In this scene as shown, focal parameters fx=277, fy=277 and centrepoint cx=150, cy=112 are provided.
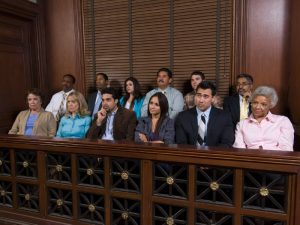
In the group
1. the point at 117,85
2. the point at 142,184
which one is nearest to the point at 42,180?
the point at 142,184

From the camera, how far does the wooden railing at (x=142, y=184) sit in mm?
1408

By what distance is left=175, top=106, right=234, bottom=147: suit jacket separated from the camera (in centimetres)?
224

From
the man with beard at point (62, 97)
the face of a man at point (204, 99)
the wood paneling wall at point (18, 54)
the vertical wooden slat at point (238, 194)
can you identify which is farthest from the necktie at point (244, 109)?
the wood paneling wall at point (18, 54)

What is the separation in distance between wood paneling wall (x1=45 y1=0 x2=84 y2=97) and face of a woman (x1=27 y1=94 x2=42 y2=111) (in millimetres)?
1287

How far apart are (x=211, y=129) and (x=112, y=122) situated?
1.01 metres

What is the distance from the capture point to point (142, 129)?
8.32ft

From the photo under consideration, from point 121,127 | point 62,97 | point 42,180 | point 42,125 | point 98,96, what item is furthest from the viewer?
point 62,97

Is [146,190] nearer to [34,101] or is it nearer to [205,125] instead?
[205,125]

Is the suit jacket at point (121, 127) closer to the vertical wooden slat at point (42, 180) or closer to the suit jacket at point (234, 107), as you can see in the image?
the vertical wooden slat at point (42, 180)

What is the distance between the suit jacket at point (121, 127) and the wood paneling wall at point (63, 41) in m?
1.69

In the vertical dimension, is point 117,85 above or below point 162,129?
above

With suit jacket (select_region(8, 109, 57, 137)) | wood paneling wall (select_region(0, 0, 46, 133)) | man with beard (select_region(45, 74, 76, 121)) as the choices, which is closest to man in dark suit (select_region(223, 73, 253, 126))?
suit jacket (select_region(8, 109, 57, 137))

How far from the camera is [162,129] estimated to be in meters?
2.46

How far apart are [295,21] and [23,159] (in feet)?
9.86
